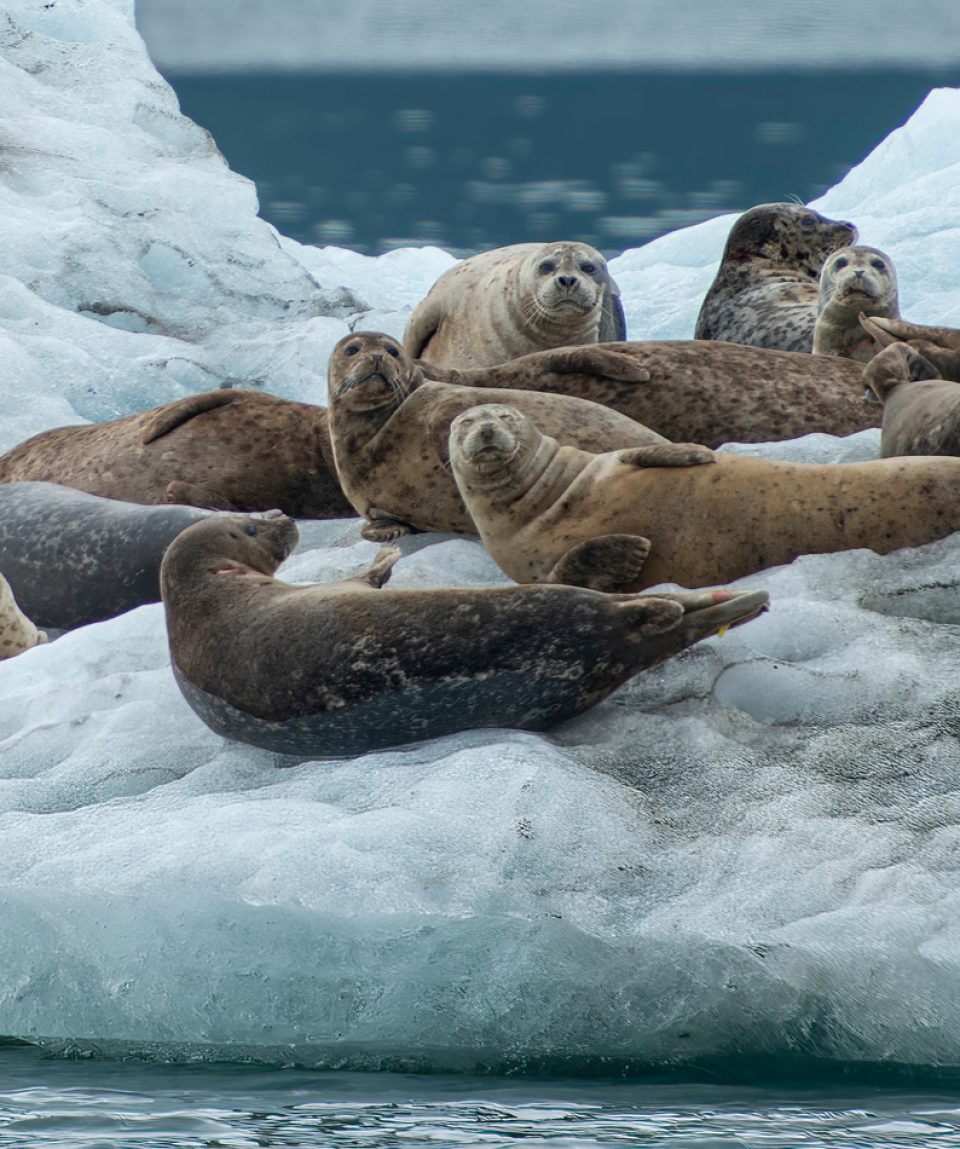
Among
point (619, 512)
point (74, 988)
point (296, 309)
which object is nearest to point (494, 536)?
point (619, 512)

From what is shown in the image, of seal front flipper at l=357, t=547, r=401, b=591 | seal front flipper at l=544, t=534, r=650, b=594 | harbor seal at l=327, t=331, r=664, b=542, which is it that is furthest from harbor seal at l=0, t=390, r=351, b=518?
seal front flipper at l=544, t=534, r=650, b=594

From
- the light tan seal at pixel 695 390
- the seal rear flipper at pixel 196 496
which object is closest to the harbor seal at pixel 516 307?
the light tan seal at pixel 695 390

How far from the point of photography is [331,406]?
5.02 metres

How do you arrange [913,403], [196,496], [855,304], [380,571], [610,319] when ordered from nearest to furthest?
[380,571] < [913,403] < [196,496] < [855,304] < [610,319]

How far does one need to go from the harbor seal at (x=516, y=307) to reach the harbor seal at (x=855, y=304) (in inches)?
35.1

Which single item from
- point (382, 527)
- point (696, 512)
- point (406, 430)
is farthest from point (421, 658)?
point (406, 430)

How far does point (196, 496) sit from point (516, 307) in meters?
1.71

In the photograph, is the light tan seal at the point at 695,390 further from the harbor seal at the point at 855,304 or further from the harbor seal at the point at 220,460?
the harbor seal at the point at 855,304

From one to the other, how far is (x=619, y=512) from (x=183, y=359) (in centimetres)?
515

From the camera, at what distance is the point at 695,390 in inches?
209

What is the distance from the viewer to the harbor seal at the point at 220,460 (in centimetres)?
577

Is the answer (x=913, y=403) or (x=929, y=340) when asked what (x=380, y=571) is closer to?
(x=913, y=403)

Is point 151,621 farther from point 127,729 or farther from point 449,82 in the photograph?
point 449,82

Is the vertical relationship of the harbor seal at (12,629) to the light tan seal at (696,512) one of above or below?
below
